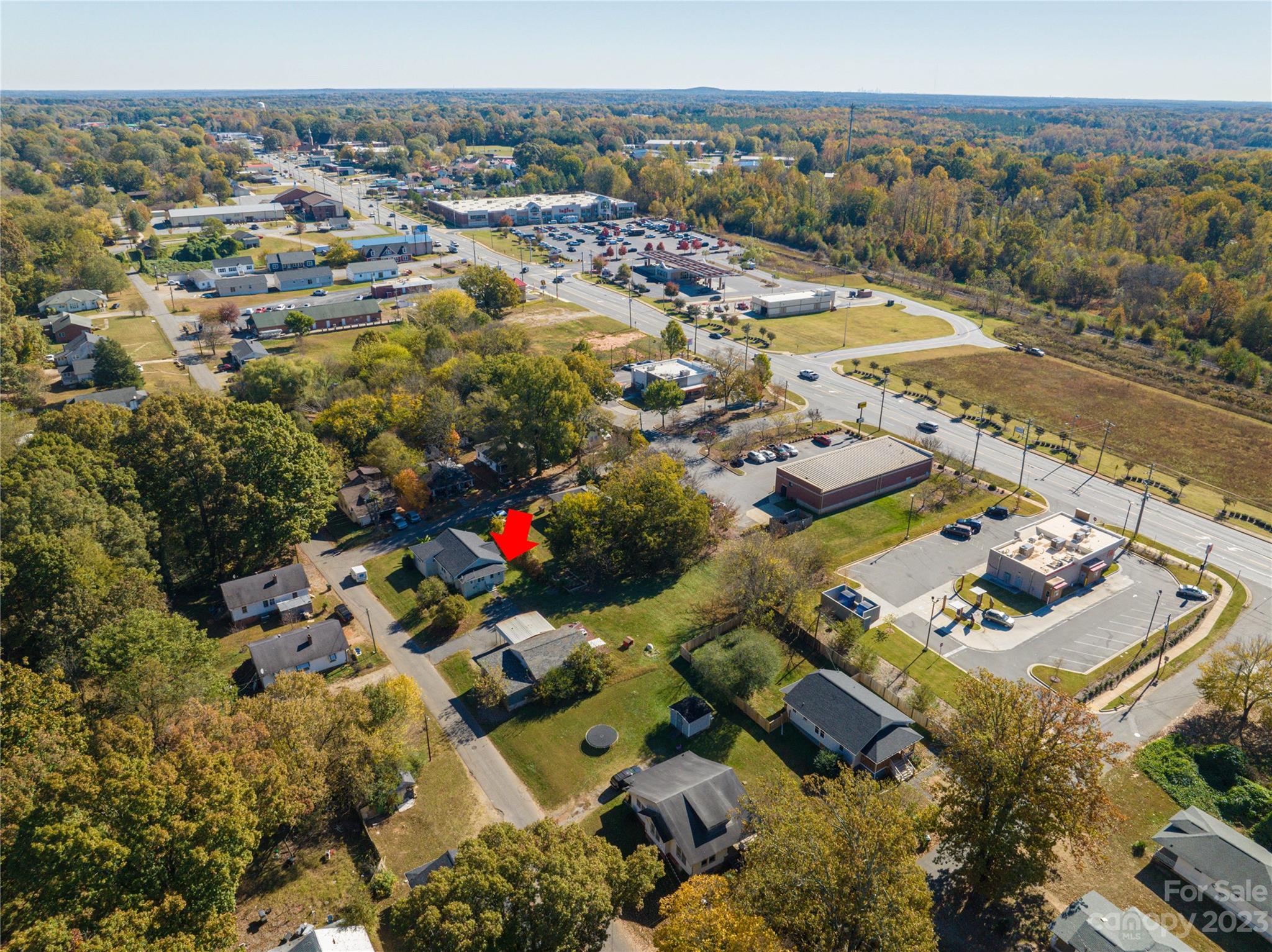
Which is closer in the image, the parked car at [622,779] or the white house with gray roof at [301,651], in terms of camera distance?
the parked car at [622,779]

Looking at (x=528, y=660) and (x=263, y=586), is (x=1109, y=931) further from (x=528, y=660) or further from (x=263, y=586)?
(x=263, y=586)

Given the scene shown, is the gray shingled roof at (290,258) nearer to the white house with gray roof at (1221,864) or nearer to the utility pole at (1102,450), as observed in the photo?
the utility pole at (1102,450)

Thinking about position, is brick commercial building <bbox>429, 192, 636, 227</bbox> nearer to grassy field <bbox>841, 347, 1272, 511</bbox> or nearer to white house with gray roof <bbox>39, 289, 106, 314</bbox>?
white house with gray roof <bbox>39, 289, 106, 314</bbox>

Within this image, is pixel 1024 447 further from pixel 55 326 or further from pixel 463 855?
pixel 55 326

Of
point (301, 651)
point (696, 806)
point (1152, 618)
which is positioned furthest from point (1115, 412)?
point (301, 651)

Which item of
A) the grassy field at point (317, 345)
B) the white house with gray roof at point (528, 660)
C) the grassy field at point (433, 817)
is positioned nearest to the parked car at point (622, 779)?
the grassy field at point (433, 817)

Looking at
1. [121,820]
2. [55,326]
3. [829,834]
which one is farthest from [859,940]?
[55,326]
